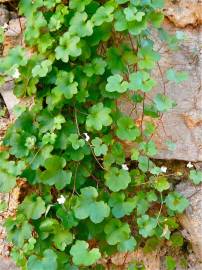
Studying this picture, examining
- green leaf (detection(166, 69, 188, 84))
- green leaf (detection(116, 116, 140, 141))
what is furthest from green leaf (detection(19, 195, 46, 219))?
green leaf (detection(166, 69, 188, 84))

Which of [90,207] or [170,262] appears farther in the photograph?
[170,262]

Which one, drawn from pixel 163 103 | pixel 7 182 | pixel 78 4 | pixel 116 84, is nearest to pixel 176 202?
pixel 163 103

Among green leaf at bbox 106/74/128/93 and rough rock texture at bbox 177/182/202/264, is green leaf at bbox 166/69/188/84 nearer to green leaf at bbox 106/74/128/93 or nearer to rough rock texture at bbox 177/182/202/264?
green leaf at bbox 106/74/128/93

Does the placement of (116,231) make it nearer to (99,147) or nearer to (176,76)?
(99,147)

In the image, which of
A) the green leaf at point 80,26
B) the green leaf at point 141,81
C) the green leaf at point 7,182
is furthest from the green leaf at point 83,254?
the green leaf at point 80,26

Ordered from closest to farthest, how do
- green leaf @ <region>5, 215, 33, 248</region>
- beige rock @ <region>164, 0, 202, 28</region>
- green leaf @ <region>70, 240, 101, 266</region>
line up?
green leaf @ <region>70, 240, 101, 266</region> → green leaf @ <region>5, 215, 33, 248</region> → beige rock @ <region>164, 0, 202, 28</region>

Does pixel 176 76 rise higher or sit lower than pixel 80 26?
lower
